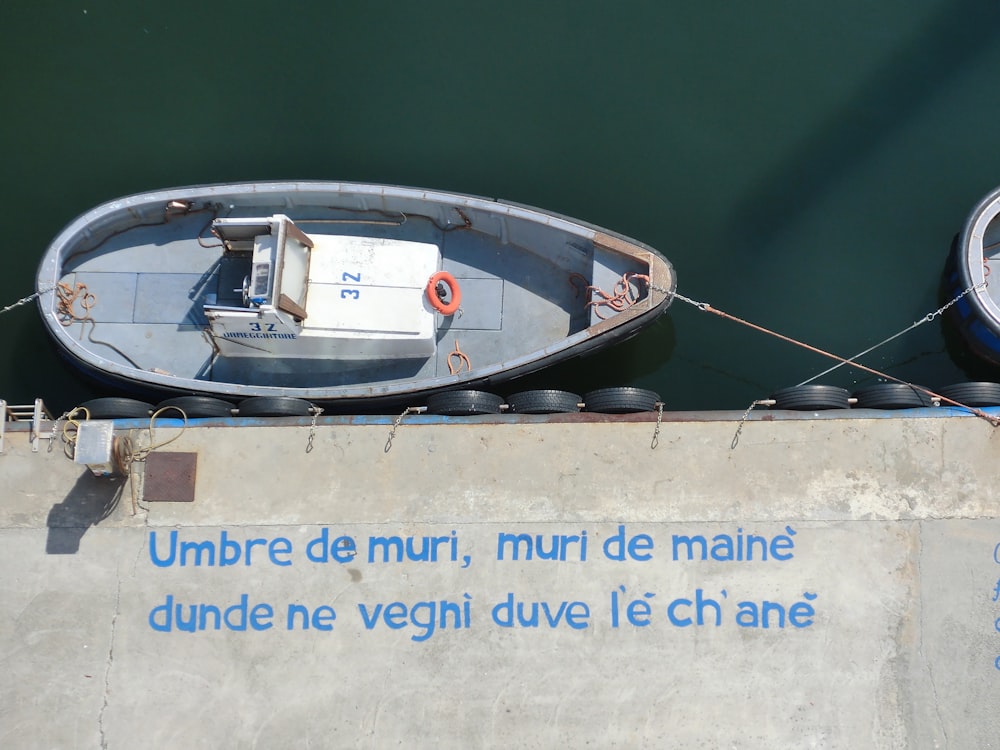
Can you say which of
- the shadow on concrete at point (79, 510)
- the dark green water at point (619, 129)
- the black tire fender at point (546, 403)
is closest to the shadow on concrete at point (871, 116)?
the dark green water at point (619, 129)

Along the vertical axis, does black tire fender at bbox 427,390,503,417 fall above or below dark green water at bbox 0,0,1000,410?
below

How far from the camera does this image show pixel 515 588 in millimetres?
9781

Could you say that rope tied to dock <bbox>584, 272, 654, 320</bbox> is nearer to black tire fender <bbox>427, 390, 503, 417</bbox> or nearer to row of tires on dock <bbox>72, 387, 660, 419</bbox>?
row of tires on dock <bbox>72, 387, 660, 419</bbox>

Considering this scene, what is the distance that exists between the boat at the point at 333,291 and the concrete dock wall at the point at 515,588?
68.9 inches

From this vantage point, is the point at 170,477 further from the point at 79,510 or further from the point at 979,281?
the point at 979,281

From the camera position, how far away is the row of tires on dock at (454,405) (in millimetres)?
10227

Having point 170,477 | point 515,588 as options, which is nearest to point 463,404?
point 515,588

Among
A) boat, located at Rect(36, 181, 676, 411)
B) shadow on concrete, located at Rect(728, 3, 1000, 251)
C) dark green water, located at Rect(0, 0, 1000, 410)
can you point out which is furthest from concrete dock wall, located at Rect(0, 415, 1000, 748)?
shadow on concrete, located at Rect(728, 3, 1000, 251)

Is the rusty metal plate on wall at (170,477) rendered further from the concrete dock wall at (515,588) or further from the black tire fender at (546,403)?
the black tire fender at (546,403)

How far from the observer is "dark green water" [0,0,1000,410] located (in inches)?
525

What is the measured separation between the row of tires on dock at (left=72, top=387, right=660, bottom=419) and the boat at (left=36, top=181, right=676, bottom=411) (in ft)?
2.10

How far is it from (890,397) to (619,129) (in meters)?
6.49

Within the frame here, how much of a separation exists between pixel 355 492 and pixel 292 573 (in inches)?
47.7

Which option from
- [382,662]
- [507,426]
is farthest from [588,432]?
[382,662]
